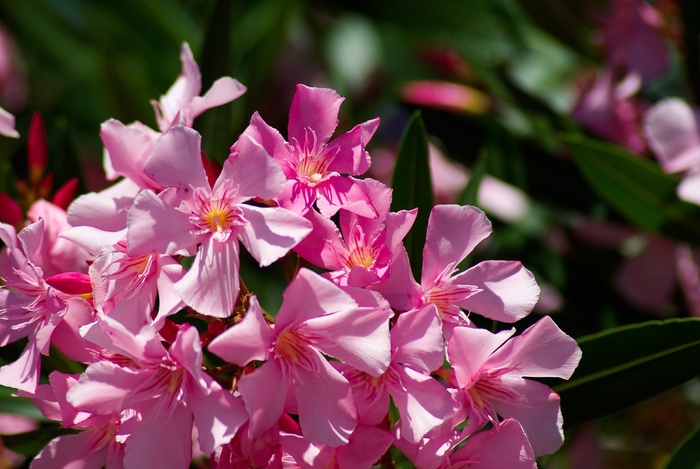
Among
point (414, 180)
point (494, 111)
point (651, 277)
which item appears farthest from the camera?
point (494, 111)

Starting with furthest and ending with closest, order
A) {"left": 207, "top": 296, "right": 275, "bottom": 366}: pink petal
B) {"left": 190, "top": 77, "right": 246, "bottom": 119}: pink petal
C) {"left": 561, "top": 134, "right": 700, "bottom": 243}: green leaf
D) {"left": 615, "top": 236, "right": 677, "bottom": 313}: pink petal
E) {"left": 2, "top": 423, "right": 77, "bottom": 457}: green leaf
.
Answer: {"left": 615, "top": 236, "right": 677, "bottom": 313}: pink petal
{"left": 561, "top": 134, "right": 700, "bottom": 243}: green leaf
{"left": 2, "top": 423, "right": 77, "bottom": 457}: green leaf
{"left": 190, "top": 77, "right": 246, "bottom": 119}: pink petal
{"left": 207, "top": 296, "right": 275, "bottom": 366}: pink petal

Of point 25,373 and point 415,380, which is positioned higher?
point 415,380

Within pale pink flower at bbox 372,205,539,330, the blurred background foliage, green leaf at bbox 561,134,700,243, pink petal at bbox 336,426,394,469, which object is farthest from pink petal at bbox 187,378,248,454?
green leaf at bbox 561,134,700,243

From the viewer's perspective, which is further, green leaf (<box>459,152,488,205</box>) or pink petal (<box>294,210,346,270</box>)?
green leaf (<box>459,152,488,205</box>)

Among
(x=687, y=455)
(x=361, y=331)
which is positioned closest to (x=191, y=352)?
(x=361, y=331)

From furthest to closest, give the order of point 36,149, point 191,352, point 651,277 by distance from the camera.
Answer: point 651,277 < point 36,149 < point 191,352

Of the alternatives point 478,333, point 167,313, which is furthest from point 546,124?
point 167,313

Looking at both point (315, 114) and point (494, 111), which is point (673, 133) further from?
point (315, 114)

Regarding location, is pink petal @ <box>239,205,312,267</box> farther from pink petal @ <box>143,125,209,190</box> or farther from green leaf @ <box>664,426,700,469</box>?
green leaf @ <box>664,426,700,469</box>
